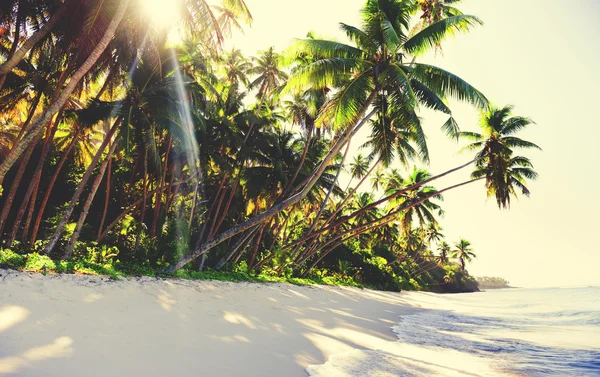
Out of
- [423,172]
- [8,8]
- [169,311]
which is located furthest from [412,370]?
[423,172]

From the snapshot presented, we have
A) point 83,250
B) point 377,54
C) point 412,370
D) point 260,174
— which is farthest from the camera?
point 260,174

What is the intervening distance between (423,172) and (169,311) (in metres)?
22.2

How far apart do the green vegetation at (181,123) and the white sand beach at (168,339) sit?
5.58 ft

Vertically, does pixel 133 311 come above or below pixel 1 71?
below

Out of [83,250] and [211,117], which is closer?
[83,250]

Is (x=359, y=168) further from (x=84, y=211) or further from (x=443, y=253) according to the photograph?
(x=443, y=253)

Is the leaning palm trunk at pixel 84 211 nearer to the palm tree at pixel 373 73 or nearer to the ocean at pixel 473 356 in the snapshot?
the palm tree at pixel 373 73

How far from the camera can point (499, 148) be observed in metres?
14.9

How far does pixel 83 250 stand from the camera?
11477 millimetres

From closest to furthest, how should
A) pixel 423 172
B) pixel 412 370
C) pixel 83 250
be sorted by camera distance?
pixel 412 370
pixel 83 250
pixel 423 172

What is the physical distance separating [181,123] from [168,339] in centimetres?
Answer: 856

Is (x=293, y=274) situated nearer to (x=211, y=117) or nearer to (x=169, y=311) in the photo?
(x=211, y=117)

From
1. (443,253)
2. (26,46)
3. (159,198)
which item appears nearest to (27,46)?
(26,46)

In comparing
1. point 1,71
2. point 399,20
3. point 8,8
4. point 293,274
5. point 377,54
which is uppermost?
point 399,20
